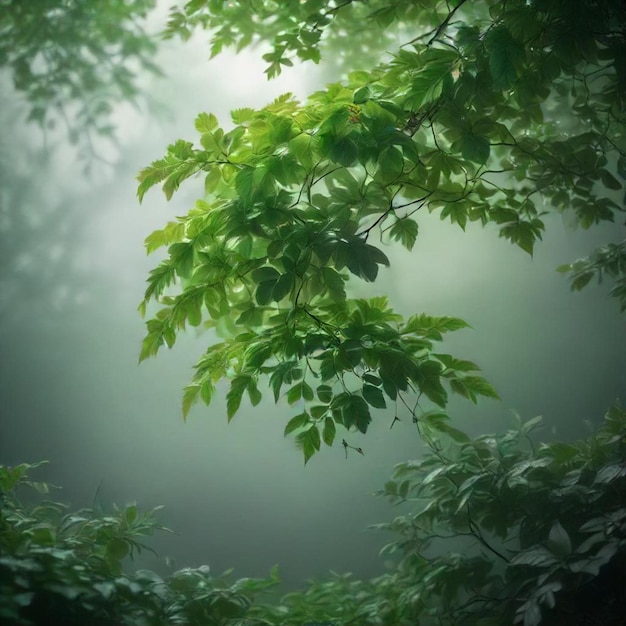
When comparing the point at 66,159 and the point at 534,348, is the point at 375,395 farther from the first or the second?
the point at 66,159

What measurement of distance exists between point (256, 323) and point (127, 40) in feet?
4.77

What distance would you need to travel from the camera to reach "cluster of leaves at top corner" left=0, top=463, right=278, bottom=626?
0.75m

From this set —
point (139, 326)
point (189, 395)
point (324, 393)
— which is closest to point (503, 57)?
point (324, 393)

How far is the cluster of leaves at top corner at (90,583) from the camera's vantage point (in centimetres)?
75

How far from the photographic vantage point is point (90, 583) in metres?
0.84

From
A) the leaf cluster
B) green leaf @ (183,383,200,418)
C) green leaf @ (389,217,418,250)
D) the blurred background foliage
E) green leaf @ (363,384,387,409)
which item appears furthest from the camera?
the blurred background foliage

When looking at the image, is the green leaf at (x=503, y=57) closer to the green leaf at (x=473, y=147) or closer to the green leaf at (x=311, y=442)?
the green leaf at (x=473, y=147)

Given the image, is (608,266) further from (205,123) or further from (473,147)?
(205,123)

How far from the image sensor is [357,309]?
967 mm

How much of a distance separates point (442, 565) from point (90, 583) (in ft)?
2.49

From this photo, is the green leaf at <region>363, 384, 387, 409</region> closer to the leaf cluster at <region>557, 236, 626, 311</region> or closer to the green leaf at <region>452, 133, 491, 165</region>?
the green leaf at <region>452, 133, 491, 165</region>

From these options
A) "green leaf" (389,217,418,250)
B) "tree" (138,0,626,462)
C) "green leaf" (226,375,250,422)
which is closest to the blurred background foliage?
"tree" (138,0,626,462)

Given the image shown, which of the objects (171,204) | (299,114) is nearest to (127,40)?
(171,204)

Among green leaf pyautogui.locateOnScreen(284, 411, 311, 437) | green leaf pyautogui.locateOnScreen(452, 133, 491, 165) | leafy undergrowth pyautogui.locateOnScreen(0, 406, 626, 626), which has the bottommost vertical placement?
leafy undergrowth pyautogui.locateOnScreen(0, 406, 626, 626)
